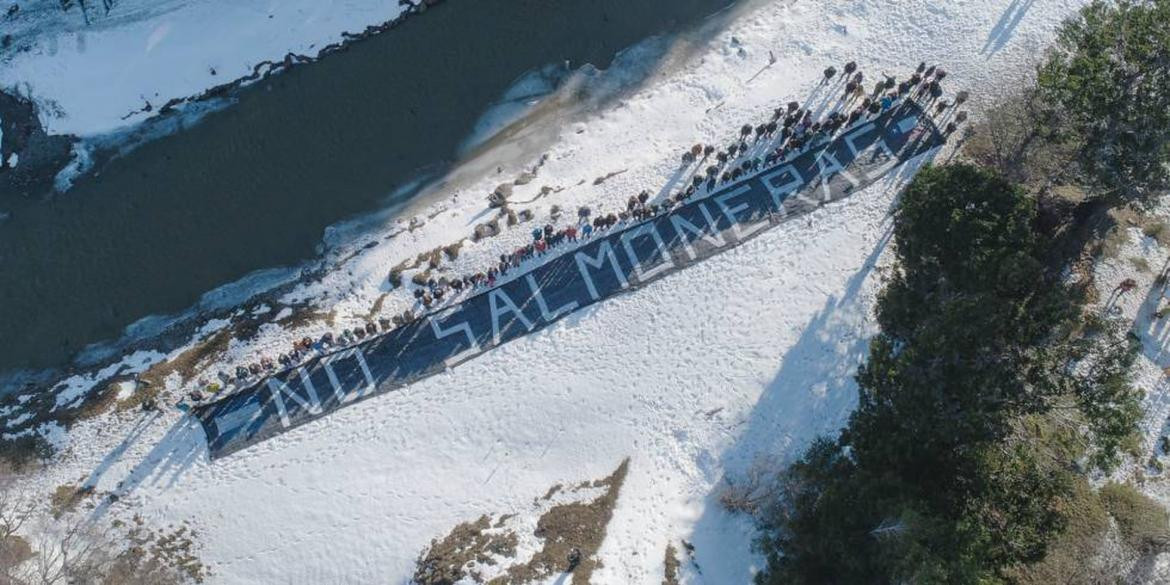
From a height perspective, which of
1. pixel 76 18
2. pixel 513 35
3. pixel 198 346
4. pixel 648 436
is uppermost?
pixel 76 18

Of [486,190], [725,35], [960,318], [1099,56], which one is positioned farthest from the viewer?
[725,35]

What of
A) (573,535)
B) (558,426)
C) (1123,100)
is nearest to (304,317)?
(558,426)

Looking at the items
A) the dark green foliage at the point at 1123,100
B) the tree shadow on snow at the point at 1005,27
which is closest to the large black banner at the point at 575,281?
the tree shadow on snow at the point at 1005,27

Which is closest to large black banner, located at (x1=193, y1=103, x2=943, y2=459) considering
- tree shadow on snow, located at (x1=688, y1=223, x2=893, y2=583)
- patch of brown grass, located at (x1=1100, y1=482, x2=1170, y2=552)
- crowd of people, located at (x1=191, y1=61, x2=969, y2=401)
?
crowd of people, located at (x1=191, y1=61, x2=969, y2=401)

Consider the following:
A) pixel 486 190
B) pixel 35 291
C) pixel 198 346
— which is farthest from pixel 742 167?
pixel 35 291

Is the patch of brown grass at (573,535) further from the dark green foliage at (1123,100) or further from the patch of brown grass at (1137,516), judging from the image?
the dark green foliage at (1123,100)

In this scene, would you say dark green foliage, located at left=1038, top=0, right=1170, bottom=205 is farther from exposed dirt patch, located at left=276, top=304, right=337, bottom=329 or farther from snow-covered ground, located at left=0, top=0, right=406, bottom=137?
snow-covered ground, located at left=0, top=0, right=406, bottom=137

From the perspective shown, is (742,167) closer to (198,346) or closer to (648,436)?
(648,436)
